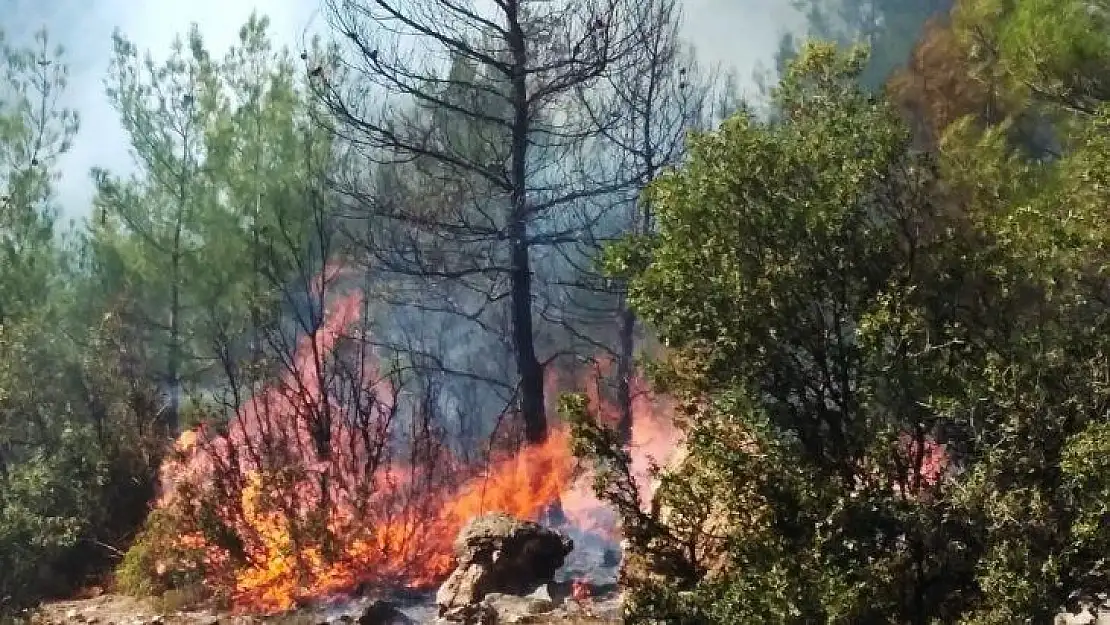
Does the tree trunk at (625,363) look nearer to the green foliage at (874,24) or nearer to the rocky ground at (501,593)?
the rocky ground at (501,593)

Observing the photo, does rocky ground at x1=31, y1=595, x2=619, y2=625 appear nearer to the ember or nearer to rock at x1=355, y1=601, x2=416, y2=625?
rock at x1=355, y1=601, x2=416, y2=625

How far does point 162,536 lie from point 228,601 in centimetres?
133

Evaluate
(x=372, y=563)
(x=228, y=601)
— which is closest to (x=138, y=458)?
(x=228, y=601)

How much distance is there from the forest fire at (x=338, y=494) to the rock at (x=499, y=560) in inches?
43.6

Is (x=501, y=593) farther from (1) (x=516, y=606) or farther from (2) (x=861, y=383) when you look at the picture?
(2) (x=861, y=383)

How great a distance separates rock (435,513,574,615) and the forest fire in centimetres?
111

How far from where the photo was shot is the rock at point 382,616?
9.99 meters

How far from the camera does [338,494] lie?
11789mm

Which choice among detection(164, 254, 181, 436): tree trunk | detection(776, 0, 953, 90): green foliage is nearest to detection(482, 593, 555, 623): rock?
detection(164, 254, 181, 436): tree trunk

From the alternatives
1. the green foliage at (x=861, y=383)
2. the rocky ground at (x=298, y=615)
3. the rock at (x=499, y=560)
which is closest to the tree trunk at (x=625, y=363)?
the rock at (x=499, y=560)

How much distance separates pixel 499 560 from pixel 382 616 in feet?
4.05

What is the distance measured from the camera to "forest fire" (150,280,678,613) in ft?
37.4

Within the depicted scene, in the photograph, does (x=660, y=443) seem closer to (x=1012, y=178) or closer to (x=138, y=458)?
(x=1012, y=178)

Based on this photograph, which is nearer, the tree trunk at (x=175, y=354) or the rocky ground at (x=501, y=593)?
the rocky ground at (x=501, y=593)
